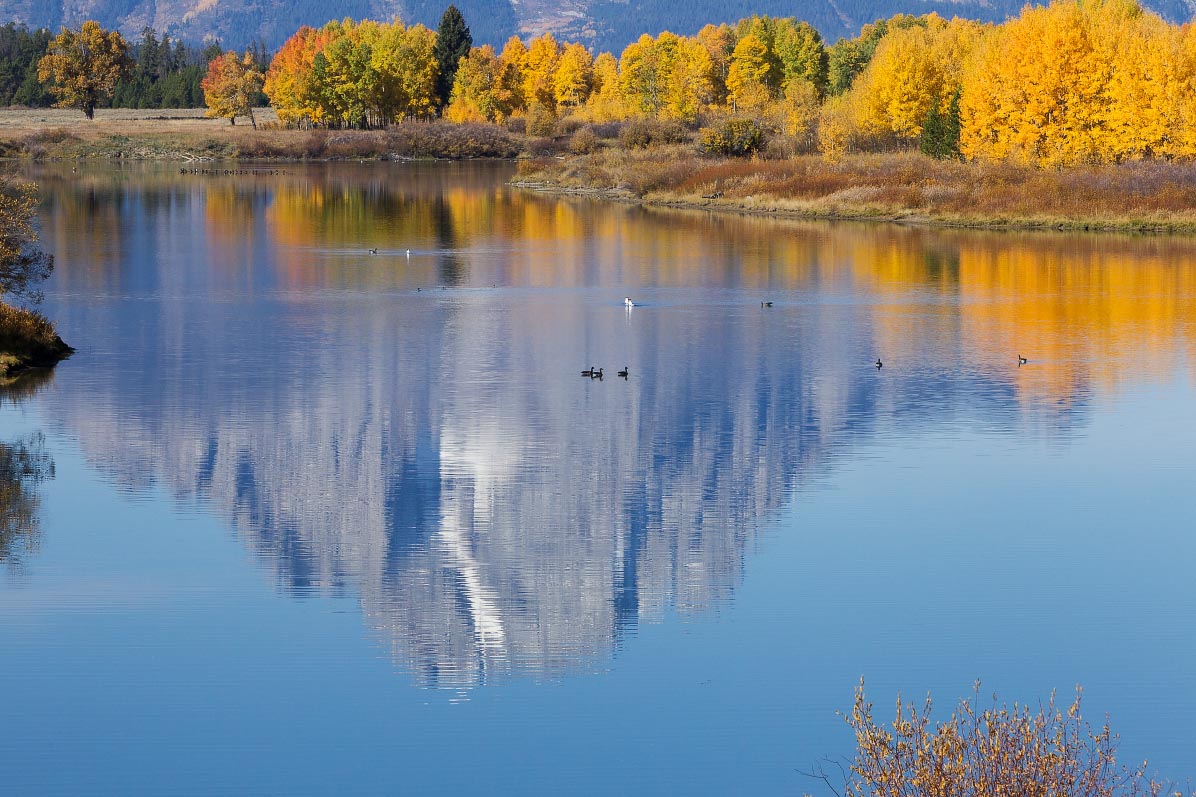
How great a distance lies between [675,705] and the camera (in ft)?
41.6

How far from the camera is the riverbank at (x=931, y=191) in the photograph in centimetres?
5641

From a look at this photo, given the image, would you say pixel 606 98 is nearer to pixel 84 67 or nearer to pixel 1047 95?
pixel 84 67

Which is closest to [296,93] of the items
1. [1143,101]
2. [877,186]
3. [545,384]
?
[877,186]

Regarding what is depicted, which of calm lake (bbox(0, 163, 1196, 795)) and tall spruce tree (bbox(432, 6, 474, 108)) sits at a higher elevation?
tall spruce tree (bbox(432, 6, 474, 108))

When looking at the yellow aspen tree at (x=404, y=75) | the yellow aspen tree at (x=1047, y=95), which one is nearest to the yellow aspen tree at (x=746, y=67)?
the yellow aspen tree at (x=404, y=75)

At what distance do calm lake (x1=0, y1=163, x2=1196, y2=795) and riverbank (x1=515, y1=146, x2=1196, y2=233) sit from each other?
1959 cm

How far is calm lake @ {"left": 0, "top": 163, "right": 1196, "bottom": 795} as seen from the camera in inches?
482

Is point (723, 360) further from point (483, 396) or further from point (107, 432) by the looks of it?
point (107, 432)

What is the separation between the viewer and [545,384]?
26453 mm

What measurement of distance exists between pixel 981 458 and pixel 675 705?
32.6 feet

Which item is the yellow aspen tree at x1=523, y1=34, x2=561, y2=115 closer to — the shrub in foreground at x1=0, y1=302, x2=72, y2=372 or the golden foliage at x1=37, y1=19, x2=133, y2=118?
the golden foliage at x1=37, y1=19, x2=133, y2=118

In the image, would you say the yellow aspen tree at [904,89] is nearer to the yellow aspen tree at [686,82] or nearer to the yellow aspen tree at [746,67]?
the yellow aspen tree at [686,82]

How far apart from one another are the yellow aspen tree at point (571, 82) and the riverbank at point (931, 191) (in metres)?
86.7

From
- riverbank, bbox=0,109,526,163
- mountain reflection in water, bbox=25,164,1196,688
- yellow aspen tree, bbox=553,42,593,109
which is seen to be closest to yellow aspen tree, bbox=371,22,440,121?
riverbank, bbox=0,109,526,163
